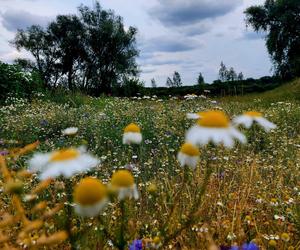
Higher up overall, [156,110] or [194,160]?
[194,160]

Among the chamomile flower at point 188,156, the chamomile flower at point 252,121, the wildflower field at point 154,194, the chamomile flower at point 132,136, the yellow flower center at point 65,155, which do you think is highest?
the chamomile flower at point 252,121

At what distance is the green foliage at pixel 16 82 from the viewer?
58.3 feet

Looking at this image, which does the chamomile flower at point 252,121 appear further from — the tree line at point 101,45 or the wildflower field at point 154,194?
the tree line at point 101,45

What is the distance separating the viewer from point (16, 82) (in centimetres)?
1809

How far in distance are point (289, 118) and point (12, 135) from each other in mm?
5531

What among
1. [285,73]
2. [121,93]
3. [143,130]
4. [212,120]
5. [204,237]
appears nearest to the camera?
[212,120]

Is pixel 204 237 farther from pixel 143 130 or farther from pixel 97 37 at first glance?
pixel 97 37

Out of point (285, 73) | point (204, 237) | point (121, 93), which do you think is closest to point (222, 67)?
point (285, 73)

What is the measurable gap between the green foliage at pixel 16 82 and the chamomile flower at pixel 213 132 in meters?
16.7

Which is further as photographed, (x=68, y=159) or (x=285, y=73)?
(x=285, y=73)

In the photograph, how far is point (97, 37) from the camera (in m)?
36.7

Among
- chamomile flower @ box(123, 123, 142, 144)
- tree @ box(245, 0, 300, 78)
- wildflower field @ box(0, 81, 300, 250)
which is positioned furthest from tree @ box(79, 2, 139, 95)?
chamomile flower @ box(123, 123, 142, 144)

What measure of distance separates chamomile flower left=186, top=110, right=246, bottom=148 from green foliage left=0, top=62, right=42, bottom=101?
54.9 feet

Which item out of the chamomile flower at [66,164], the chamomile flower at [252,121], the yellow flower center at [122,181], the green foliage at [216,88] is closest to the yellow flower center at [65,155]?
the chamomile flower at [66,164]
